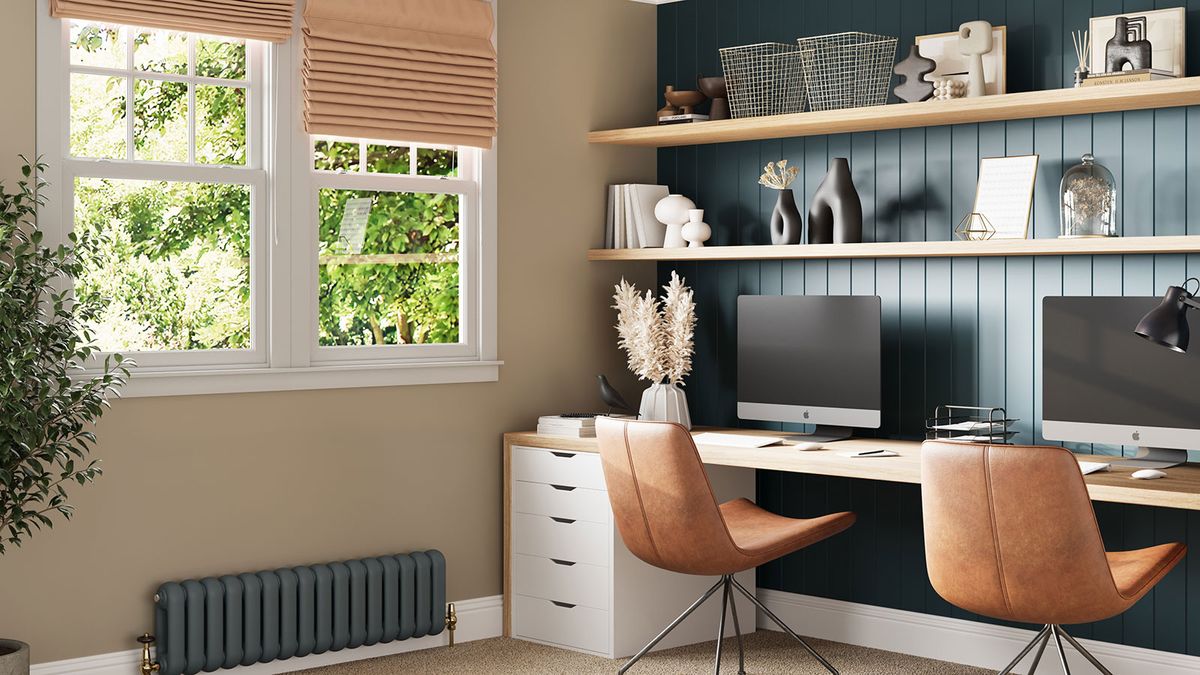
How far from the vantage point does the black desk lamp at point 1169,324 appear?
3.38 meters

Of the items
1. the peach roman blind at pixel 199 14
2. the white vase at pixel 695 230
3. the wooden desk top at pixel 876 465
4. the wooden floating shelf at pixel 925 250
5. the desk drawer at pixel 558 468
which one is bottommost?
the desk drawer at pixel 558 468

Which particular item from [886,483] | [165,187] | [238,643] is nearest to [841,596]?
[886,483]

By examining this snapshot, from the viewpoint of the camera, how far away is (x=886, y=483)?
455 cm

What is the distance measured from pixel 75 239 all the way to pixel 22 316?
312 mm

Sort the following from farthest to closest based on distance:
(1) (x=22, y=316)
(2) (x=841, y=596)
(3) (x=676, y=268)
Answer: (3) (x=676, y=268), (2) (x=841, y=596), (1) (x=22, y=316)

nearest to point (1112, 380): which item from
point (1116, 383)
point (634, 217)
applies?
point (1116, 383)

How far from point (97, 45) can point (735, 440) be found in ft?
7.61

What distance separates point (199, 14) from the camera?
4012mm

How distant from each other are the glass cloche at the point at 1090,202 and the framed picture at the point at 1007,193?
147mm

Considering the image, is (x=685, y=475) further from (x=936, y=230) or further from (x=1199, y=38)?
(x=1199, y=38)

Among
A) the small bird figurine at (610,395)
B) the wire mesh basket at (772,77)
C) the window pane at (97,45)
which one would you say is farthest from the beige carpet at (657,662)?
the window pane at (97,45)

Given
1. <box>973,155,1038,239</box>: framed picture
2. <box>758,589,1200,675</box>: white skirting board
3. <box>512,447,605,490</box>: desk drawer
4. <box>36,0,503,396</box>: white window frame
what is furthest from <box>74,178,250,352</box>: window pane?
<box>973,155,1038,239</box>: framed picture

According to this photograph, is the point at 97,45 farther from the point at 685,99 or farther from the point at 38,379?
the point at 685,99

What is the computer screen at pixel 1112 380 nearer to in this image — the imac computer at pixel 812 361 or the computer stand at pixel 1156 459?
the computer stand at pixel 1156 459
